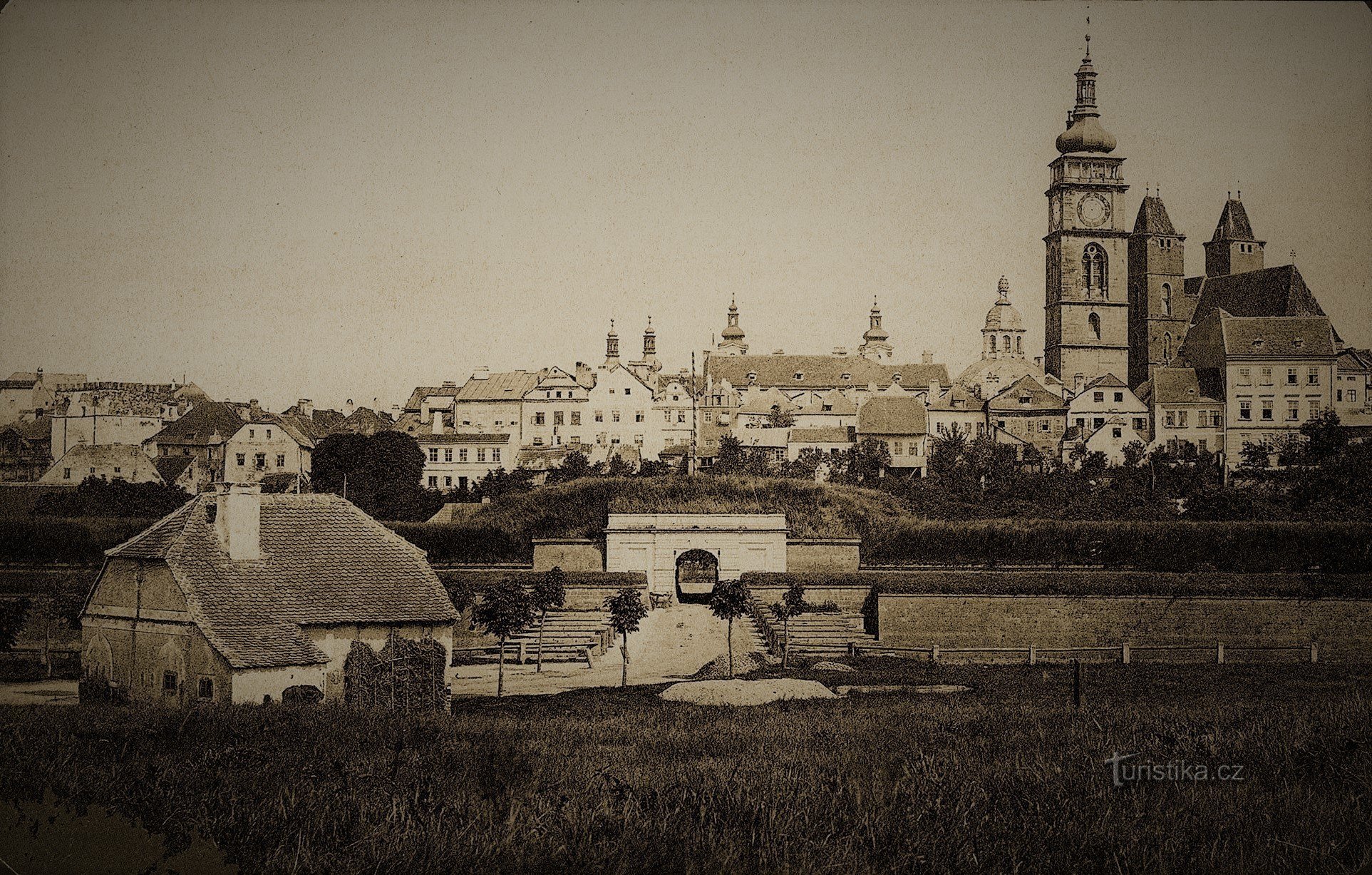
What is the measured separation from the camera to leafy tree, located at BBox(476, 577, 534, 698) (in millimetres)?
22312

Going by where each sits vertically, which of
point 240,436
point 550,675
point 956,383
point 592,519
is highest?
point 956,383

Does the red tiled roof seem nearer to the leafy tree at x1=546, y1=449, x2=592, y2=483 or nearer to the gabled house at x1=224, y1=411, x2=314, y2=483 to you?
the gabled house at x1=224, y1=411, x2=314, y2=483

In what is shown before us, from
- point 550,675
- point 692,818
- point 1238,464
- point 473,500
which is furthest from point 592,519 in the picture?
point 692,818

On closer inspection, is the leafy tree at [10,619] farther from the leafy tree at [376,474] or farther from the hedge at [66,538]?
the leafy tree at [376,474]

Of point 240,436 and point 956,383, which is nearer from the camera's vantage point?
point 240,436

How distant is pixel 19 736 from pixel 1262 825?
31.7 ft

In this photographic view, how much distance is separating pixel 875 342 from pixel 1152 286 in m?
18.5

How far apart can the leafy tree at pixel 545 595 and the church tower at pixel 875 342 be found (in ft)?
152

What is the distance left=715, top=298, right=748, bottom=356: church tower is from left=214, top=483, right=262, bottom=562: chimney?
163 ft

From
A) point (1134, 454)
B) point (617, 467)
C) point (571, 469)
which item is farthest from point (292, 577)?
point (1134, 454)

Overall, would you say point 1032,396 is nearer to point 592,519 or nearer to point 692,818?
point 592,519

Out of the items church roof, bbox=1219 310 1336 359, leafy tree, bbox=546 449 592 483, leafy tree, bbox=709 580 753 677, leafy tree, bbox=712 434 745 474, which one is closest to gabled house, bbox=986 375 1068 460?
leafy tree, bbox=712 434 745 474

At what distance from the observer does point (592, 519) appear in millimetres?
32531

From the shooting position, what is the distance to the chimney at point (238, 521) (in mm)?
17469
